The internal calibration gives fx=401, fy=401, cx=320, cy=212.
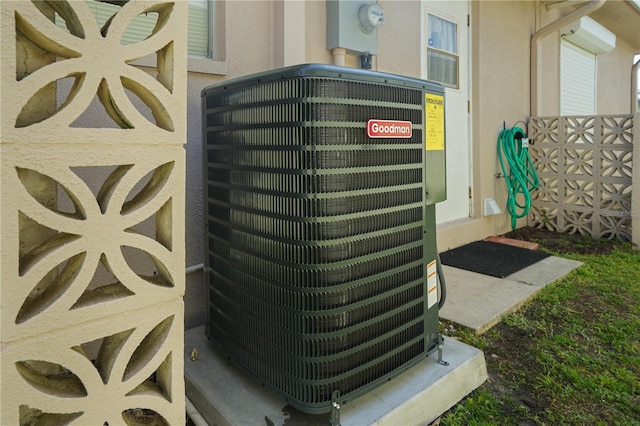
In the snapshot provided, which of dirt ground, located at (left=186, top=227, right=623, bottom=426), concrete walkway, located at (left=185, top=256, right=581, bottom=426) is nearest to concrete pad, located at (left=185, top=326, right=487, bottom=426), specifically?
concrete walkway, located at (left=185, top=256, right=581, bottom=426)

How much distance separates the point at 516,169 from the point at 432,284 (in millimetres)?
3520

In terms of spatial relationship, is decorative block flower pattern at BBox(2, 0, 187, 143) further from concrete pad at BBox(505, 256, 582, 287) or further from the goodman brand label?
concrete pad at BBox(505, 256, 582, 287)

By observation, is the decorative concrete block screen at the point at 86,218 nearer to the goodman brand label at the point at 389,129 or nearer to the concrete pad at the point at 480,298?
the goodman brand label at the point at 389,129

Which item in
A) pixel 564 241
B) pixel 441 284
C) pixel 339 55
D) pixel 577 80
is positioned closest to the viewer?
pixel 441 284

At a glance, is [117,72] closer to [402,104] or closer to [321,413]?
[402,104]

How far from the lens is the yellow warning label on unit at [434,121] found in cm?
168

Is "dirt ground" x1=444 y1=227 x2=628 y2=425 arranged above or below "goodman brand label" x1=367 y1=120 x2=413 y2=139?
below

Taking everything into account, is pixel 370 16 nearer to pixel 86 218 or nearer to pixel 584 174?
pixel 86 218

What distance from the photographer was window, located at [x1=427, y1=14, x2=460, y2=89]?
3941mm

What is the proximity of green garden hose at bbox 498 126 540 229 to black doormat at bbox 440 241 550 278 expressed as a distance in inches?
31.6

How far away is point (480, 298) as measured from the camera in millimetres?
2834

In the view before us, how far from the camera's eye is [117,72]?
102 cm

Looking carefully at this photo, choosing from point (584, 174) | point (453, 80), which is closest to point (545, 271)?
point (584, 174)

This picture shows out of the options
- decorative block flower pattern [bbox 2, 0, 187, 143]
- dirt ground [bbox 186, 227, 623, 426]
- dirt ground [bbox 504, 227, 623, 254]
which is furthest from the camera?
dirt ground [bbox 504, 227, 623, 254]
